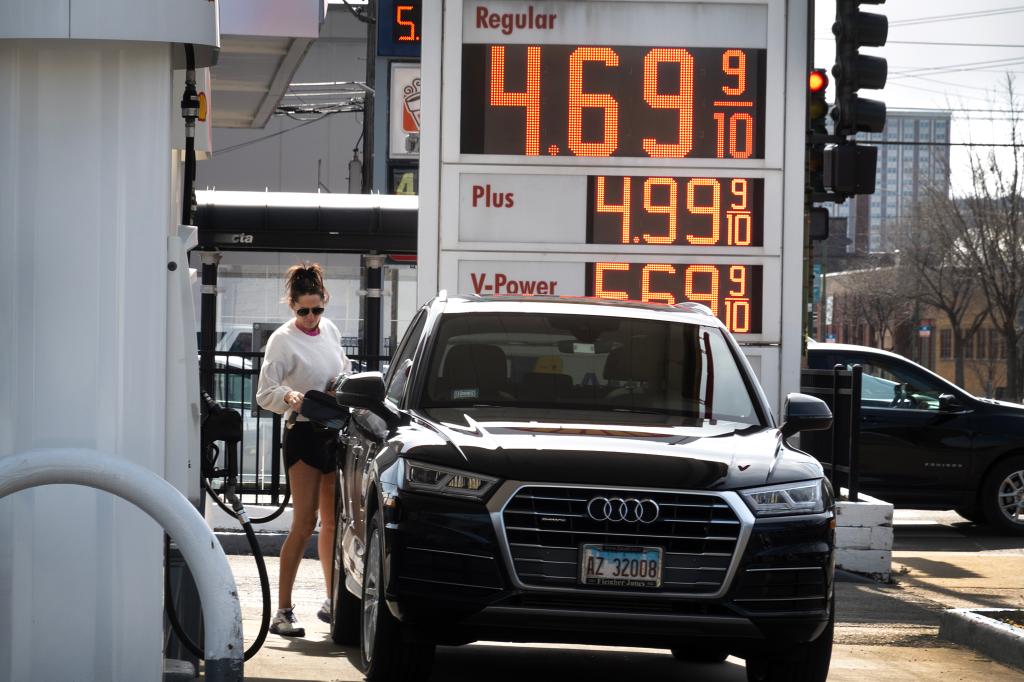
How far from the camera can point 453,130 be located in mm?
11734

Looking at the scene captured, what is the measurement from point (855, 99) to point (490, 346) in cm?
727

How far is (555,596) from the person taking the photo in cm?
613

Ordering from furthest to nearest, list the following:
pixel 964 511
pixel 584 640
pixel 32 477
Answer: pixel 964 511 → pixel 584 640 → pixel 32 477

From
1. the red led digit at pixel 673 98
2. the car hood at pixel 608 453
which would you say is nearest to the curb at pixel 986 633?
the car hood at pixel 608 453

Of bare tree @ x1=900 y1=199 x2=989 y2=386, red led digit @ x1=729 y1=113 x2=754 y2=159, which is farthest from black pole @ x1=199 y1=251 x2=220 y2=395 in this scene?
bare tree @ x1=900 y1=199 x2=989 y2=386

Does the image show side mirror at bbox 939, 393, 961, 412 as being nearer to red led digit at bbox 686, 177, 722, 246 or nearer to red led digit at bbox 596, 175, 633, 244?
red led digit at bbox 686, 177, 722, 246

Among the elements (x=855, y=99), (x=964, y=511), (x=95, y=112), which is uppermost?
(x=855, y=99)

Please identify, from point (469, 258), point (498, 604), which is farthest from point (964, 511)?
point (498, 604)

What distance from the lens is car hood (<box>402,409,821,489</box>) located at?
626 centimetres

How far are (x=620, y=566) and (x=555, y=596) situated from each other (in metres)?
0.26

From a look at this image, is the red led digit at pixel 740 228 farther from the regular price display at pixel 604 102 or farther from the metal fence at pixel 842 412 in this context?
the metal fence at pixel 842 412

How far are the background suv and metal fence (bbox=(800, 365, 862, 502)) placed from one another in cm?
282

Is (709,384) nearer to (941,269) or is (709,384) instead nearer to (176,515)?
(176,515)

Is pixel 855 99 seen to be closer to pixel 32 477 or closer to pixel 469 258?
pixel 469 258
